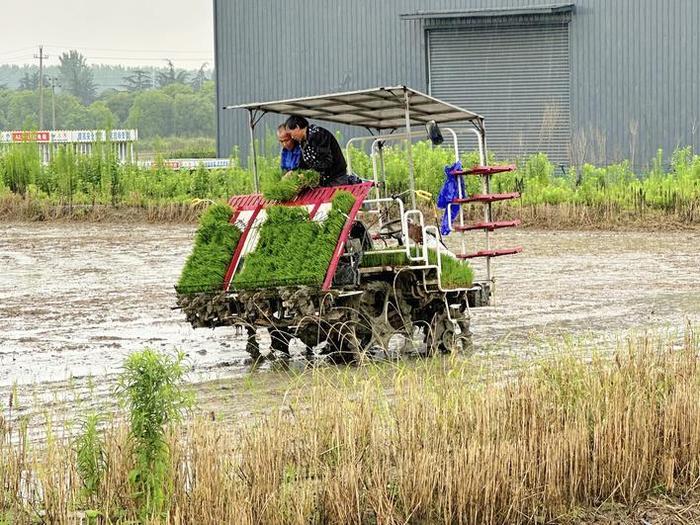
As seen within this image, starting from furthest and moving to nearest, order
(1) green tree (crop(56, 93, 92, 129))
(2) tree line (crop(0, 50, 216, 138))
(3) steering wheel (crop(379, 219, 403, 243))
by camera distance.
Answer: (2) tree line (crop(0, 50, 216, 138)), (1) green tree (crop(56, 93, 92, 129)), (3) steering wheel (crop(379, 219, 403, 243))

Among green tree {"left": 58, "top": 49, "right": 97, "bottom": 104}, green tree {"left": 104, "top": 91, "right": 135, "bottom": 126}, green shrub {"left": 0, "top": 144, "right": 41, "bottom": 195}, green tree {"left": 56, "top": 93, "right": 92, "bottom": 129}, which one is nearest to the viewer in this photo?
green shrub {"left": 0, "top": 144, "right": 41, "bottom": 195}

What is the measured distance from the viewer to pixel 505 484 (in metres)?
7.30

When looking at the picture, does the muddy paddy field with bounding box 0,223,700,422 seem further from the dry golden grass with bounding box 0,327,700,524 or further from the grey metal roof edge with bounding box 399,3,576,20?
the grey metal roof edge with bounding box 399,3,576,20

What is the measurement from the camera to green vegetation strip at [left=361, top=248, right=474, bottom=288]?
41.8 ft

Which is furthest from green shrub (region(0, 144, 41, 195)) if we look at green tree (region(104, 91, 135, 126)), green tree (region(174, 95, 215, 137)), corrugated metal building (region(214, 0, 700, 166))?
green tree (region(104, 91, 135, 126))

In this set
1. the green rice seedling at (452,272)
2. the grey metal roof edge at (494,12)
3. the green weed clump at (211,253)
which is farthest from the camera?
the grey metal roof edge at (494,12)

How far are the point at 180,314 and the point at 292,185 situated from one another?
13.2 ft

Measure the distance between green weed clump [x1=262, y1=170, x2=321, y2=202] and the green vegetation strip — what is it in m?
0.84

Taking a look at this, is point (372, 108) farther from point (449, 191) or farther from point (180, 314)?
point (180, 314)

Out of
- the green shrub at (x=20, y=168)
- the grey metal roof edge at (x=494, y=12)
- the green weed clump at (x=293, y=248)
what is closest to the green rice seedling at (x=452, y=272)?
the green weed clump at (x=293, y=248)

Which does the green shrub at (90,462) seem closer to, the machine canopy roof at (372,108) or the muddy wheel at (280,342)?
the muddy wheel at (280,342)

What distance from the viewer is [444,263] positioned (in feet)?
42.7

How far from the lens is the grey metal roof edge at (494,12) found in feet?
124

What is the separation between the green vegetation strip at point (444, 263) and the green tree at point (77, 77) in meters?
149
